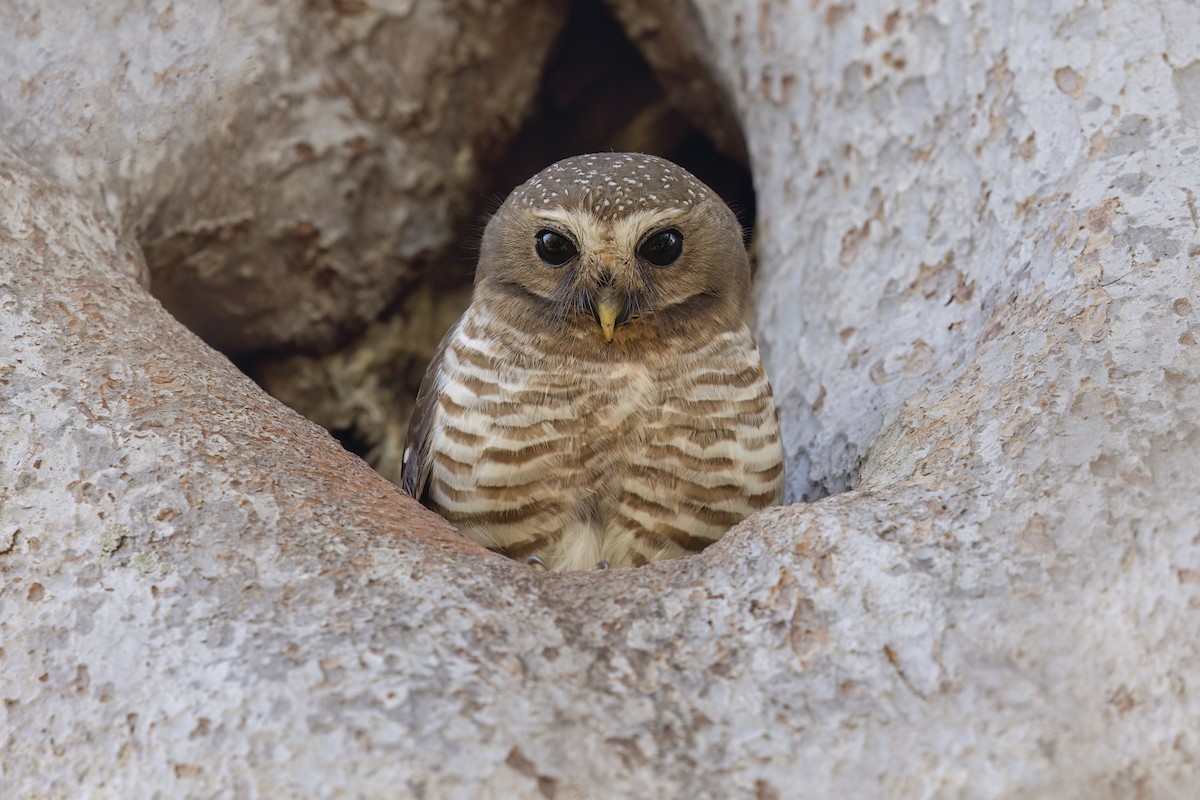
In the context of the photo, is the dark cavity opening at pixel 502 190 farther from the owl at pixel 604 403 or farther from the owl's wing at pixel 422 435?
the owl at pixel 604 403

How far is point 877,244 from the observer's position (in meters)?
3.56

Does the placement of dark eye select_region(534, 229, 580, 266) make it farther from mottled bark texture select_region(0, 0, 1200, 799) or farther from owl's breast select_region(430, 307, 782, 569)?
mottled bark texture select_region(0, 0, 1200, 799)

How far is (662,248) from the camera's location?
3.11m

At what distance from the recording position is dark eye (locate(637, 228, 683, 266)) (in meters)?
3.08

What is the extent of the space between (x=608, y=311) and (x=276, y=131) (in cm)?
175

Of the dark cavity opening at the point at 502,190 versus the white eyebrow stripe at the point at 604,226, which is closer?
the white eyebrow stripe at the point at 604,226

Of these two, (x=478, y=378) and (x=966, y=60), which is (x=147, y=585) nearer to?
(x=478, y=378)

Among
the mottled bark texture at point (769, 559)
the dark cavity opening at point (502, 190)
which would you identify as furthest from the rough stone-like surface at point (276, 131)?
the mottled bark texture at point (769, 559)

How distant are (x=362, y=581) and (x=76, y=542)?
0.57 meters

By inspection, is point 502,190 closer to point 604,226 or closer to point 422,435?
point 422,435

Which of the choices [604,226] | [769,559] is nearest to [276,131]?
[604,226]

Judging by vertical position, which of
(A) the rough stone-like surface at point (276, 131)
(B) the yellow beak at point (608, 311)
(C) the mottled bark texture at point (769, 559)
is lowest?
(C) the mottled bark texture at point (769, 559)

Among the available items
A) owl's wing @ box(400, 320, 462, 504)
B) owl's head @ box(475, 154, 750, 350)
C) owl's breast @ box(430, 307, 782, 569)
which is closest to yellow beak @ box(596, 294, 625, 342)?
owl's head @ box(475, 154, 750, 350)

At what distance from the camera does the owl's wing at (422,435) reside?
10.6 ft
